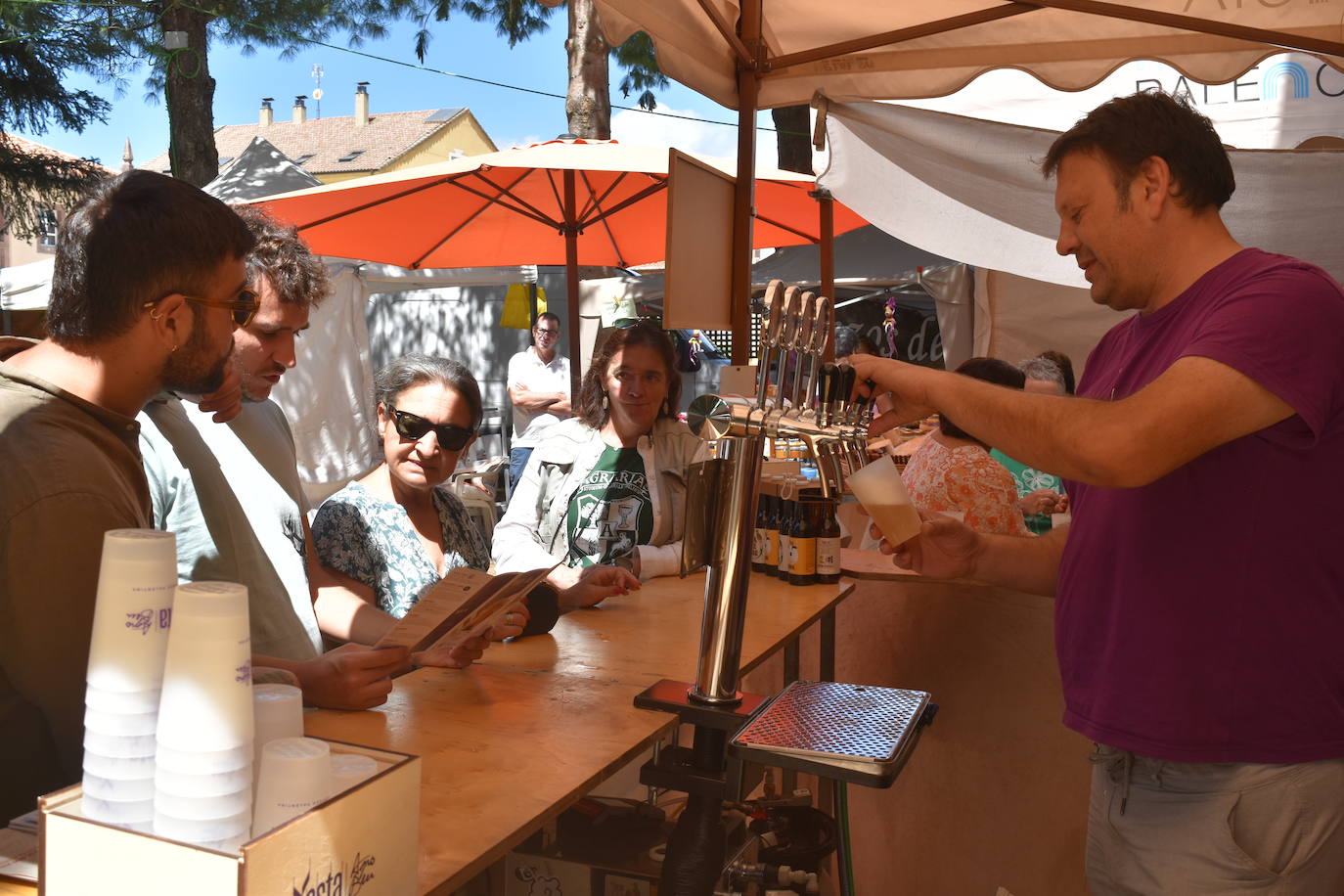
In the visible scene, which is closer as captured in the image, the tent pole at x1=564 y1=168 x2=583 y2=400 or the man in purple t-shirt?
the man in purple t-shirt

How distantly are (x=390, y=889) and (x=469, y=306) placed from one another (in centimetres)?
1254

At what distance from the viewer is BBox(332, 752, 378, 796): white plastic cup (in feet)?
3.98

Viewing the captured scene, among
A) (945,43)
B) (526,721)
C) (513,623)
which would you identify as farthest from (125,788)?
(945,43)

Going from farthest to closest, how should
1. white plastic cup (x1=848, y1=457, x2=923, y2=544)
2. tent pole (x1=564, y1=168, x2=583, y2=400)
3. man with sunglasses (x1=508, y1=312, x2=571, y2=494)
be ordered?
man with sunglasses (x1=508, y1=312, x2=571, y2=494) < tent pole (x1=564, y1=168, x2=583, y2=400) < white plastic cup (x1=848, y1=457, x2=923, y2=544)

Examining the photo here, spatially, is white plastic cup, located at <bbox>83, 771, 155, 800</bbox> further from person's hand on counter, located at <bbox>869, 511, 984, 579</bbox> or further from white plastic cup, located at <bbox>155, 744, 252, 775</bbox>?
person's hand on counter, located at <bbox>869, 511, 984, 579</bbox>

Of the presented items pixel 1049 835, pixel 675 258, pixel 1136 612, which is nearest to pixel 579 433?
pixel 675 258

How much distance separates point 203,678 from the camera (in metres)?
1.10

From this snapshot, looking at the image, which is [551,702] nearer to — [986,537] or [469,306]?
[986,537]

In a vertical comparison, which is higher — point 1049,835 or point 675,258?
point 675,258

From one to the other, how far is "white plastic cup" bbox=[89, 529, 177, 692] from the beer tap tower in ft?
3.54

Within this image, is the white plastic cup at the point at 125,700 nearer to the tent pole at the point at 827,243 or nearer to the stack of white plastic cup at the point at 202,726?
the stack of white plastic cup at the point at 202,726

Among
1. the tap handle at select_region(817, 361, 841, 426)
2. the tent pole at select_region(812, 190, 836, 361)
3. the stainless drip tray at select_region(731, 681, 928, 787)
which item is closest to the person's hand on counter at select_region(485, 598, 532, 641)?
the stainless drip tray at select_region(731, 681, 928, 787)

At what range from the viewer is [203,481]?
94.6 inches

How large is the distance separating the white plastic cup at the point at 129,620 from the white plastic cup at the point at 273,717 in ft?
0.45
